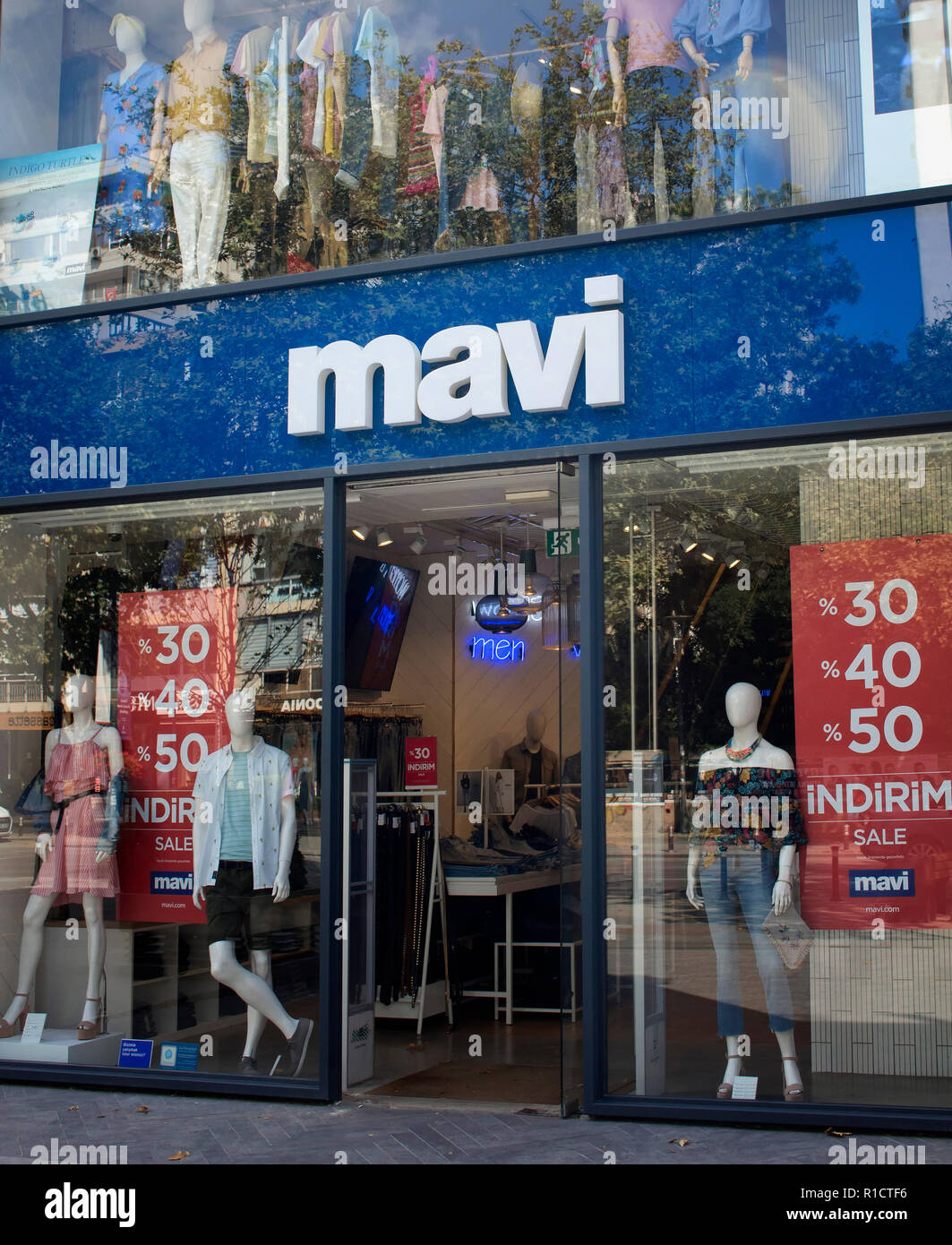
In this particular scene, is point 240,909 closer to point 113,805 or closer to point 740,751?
point 113,805

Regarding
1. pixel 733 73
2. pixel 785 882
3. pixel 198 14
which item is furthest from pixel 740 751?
pixel 198 14

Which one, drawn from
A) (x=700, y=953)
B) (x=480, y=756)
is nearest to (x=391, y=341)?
(x=700, y=953)

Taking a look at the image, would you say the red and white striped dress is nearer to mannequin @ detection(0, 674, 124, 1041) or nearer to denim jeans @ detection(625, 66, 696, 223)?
mannequin @ detection(0, 674, 124, 1041)

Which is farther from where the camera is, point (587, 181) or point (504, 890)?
point (504, 890)

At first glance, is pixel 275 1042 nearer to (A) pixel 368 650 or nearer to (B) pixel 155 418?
(B) pixel 155 418

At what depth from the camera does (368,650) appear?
10320mm

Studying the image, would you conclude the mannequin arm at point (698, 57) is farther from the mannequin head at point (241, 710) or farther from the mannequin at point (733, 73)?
the mannequin head at point (241, 710)

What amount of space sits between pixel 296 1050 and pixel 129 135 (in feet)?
16.8

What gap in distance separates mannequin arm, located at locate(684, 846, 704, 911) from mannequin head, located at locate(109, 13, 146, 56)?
542 centimetres

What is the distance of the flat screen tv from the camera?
32.6 feet

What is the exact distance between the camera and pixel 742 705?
19.8 ft

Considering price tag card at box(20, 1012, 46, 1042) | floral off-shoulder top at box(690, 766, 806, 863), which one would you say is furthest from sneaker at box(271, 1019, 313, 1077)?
floral off-shoulder top at box(690, 766, 806, 863)

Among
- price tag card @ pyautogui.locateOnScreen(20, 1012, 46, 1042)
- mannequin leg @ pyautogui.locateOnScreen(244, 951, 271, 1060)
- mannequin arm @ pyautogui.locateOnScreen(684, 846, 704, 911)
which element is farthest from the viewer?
price tag card @ pyautogui.locateOnScreen(20, 1012, 46, 1042)
